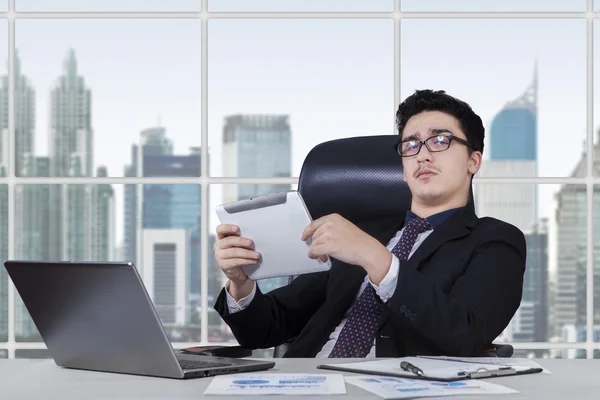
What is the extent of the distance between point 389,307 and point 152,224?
58.3 ft

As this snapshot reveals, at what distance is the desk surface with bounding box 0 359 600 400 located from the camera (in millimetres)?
1125

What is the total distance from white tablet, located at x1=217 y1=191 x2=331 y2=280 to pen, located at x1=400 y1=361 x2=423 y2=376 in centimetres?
43

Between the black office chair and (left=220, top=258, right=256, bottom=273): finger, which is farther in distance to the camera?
the black office chair

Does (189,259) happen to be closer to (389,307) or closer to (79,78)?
(79,78)

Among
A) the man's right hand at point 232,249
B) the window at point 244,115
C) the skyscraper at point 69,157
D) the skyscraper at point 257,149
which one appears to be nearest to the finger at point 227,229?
the man's right hand at point 232,249

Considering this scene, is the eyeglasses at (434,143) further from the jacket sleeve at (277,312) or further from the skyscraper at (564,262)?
the skyscraper at (564,262)

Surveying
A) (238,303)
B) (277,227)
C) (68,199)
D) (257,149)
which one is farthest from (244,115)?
(277,227)

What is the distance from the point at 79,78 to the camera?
17531 millimetres

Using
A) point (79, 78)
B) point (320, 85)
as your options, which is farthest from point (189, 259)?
point (320, 85)

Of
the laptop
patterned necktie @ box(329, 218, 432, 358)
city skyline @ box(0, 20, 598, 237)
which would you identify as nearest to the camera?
the laptop

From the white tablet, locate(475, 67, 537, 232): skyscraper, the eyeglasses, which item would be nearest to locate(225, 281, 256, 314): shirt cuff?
the white tablet

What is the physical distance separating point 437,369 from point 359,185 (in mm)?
992

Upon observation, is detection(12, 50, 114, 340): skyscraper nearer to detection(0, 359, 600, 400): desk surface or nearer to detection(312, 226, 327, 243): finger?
detection(312, 226, 327, 243): finger

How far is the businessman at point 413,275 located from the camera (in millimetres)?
1654
